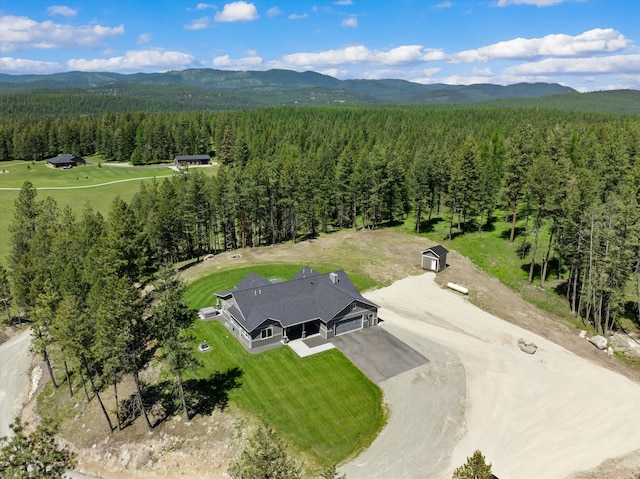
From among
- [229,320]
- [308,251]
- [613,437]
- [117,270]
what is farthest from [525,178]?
[117,270]

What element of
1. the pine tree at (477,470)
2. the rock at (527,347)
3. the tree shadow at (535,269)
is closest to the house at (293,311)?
the rock at (527,347)

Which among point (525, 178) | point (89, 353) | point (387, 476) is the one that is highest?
point (525, 178)

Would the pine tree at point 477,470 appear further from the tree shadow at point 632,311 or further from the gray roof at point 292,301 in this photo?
the tree shadow at point 632,311

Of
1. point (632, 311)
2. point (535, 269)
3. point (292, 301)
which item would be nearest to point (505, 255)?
point (535, 269)

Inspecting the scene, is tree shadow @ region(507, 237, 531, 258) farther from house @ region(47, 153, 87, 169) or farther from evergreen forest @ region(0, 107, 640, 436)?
house @ region(47, 153, 87, 169)

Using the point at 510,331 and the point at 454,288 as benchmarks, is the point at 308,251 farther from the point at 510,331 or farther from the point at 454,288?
the point at 510,331

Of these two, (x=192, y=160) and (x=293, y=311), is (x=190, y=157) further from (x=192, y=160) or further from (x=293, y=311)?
(x=293, y=311)
